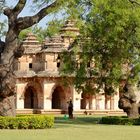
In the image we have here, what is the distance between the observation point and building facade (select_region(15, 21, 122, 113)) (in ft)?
180

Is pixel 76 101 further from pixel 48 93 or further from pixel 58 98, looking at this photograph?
pixel 58 98

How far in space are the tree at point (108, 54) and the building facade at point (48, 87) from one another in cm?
1882

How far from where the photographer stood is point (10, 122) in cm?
2384

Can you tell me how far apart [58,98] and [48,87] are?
380 cm

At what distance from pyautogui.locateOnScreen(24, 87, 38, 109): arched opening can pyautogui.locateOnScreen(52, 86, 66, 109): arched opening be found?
2030 millimetres

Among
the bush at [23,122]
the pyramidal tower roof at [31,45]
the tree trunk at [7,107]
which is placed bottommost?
the bush at [23,122]

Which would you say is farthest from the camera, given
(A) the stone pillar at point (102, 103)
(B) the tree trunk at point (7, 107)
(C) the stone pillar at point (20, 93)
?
(C) the stone pillar at point (20, 93)

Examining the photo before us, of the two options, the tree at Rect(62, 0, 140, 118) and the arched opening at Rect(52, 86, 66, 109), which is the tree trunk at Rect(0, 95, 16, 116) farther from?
the arched opening at Rect(52, 86, 66, 109)

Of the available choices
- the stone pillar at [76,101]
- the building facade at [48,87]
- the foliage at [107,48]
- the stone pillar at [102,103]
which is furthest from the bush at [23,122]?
the stone pillar at [102,103]

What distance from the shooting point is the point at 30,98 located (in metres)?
59.6

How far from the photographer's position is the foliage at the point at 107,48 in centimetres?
3034

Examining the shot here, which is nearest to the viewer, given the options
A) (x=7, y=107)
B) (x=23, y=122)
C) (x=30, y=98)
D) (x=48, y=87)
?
(x=23, y=122)

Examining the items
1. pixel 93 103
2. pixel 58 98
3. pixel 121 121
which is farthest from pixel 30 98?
pixel 121 121

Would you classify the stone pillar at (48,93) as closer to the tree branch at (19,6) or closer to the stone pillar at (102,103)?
the stone pillar at (102,103)
